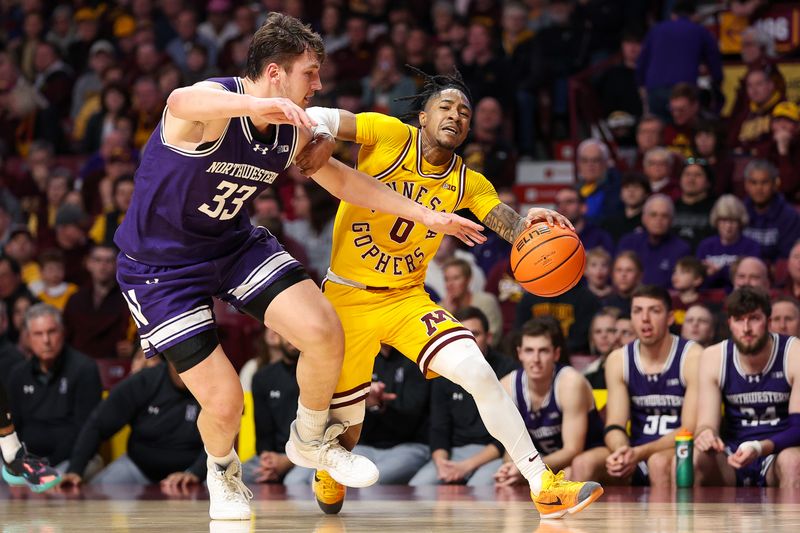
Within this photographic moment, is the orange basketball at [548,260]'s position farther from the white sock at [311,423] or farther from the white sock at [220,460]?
the white sock at [220,460]

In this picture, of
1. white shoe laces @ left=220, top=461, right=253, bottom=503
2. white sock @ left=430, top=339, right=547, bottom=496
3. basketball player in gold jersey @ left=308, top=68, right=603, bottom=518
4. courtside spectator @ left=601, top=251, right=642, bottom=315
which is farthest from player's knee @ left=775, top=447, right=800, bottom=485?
white shoe laces @ left=220, top=461, right=253, bottom=503

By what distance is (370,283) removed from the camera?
5.90m

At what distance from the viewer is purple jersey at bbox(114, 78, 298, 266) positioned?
5.04 metres

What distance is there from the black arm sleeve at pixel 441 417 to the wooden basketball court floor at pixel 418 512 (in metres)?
0.58

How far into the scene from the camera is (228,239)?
17.5 ft

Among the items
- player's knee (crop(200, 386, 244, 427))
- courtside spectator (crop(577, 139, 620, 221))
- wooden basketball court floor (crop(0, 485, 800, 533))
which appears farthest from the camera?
courtside spectator (crop(577, 139, 620, 221))

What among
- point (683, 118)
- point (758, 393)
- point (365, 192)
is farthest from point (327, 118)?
point (683, 118)

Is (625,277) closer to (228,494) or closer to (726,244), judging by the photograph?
(726,244)

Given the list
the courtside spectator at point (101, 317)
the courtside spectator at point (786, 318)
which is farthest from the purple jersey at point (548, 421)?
the courtside spectator at point (101, 317)

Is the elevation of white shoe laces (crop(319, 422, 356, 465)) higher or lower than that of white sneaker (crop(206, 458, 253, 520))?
higher

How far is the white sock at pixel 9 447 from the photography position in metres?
6.59

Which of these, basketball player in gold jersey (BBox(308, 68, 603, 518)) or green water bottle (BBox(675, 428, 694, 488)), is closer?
basketball player in gold jersey (BBox(308, 68, 603, 518))

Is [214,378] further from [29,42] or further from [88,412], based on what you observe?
[29,42]

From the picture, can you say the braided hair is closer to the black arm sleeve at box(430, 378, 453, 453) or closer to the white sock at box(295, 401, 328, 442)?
the white sock at box(295, 401, 328, 442)
